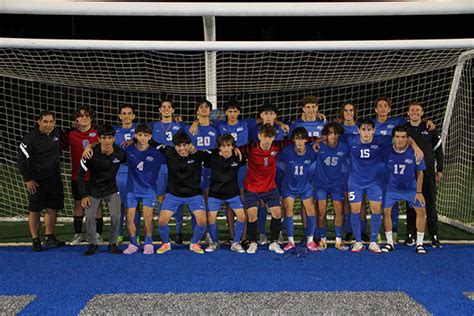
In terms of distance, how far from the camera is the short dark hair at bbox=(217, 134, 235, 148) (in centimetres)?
464

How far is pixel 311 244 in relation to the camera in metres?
4.79

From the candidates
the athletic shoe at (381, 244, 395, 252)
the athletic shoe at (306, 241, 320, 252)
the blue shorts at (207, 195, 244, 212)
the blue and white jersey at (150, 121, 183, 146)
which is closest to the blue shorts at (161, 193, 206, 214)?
the blue shorts at (207, 195, 244, 212)

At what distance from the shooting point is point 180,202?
4.70 m

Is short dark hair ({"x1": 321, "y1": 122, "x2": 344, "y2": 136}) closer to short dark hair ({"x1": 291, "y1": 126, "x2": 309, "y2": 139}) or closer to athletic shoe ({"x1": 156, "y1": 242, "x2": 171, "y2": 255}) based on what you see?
short dark hair ({"x1": 291, "y1": 126, "x2": 309, "y2": 139})

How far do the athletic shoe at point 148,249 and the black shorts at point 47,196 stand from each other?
98 centimetres

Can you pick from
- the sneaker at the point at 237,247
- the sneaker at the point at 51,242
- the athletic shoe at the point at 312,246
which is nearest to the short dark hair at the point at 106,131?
the sneaker at the point at 51,242

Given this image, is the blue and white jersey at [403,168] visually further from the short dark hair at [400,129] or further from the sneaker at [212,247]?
the sneaker at [212,247]

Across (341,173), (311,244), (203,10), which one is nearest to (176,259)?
(311,244)

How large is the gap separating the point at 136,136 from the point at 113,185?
1.65 feet

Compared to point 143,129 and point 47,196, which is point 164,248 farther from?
point 47,196

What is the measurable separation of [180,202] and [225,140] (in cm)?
71

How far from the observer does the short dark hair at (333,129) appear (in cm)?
473

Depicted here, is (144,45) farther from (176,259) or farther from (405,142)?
(405,142)

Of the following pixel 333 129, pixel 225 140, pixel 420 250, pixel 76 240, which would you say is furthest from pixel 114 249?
pixel 420 250
